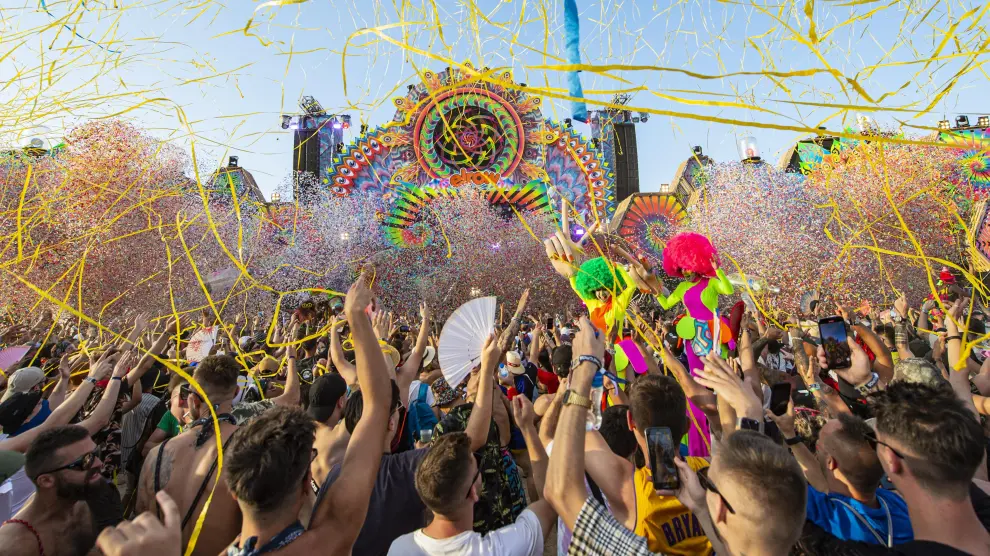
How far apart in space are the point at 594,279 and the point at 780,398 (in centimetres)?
203

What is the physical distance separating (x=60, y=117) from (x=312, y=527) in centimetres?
329

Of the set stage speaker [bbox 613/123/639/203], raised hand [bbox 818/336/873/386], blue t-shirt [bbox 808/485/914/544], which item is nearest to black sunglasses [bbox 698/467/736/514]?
blue t-shirt [bbox 808/485/914/544]

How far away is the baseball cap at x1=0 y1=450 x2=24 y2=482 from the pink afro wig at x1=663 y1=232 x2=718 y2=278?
4.76m

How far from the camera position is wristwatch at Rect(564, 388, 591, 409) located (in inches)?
66.9

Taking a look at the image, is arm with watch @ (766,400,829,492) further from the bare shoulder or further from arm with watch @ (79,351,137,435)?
arm with watch @ (79,351,137,435)

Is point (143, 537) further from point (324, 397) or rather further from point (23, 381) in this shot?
point (23, 381)

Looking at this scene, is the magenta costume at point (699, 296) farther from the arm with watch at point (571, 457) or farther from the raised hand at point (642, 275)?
the arm with watch at point (571, 457)

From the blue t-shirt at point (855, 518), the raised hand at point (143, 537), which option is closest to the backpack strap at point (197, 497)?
the raised hand at point (143, 537)

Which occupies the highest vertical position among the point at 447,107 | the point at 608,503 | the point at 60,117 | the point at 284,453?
the point at 447,107

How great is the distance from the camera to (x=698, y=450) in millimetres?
3594

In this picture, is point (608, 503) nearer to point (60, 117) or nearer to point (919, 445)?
point (919, 445)

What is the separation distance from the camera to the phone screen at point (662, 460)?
1.53 meters

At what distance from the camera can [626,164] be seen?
37.4 m

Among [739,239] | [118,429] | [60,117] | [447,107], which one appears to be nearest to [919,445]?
[60,117]
